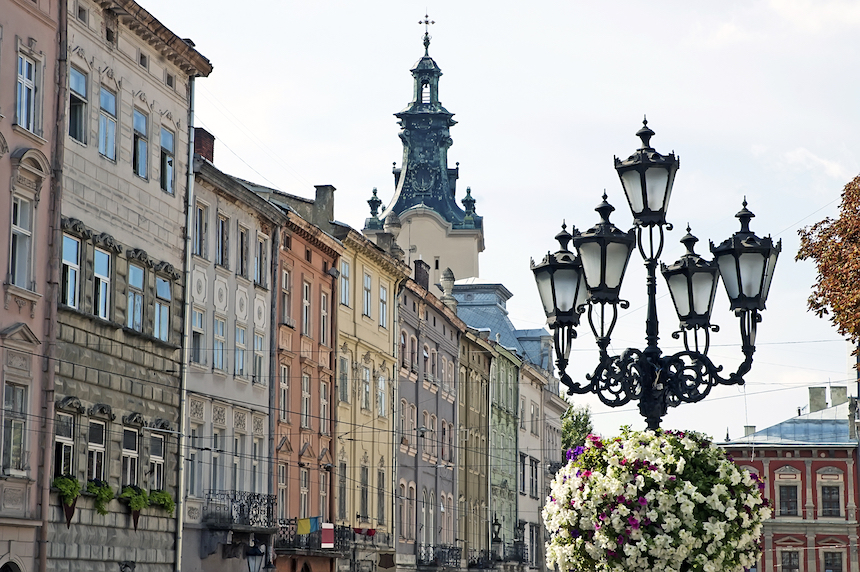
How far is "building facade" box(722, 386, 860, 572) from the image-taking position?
88.8 m

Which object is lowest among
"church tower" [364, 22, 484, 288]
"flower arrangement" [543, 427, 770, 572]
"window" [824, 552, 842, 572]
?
"window" [824, 552, 842, 572]

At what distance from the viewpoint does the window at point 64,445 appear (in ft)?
86.8

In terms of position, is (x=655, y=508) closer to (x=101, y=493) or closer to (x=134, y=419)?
(x=101, y=493)

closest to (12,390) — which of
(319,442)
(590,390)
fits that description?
(590,390)

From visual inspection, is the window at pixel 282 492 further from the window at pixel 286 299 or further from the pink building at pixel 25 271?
the pink building at pixel 25 271

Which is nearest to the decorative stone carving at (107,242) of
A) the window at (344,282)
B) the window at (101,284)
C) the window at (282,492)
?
the window at (101,284)

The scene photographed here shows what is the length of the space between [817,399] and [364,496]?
195ft

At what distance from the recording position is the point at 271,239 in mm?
39406

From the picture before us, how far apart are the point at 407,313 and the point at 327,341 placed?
32.5 ft

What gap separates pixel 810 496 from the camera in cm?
8956

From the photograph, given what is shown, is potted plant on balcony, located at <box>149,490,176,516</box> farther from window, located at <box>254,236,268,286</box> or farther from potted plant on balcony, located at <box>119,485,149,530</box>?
window, located at <box>254,236,268,286</box>

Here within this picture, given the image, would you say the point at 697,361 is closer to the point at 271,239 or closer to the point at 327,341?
the point at 271,239

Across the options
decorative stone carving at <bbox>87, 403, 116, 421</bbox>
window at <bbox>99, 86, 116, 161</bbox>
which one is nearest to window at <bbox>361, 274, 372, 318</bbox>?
window at <bbox>99, 86, 116, 161</bbox>

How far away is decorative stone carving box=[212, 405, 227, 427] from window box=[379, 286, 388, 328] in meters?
14.5
